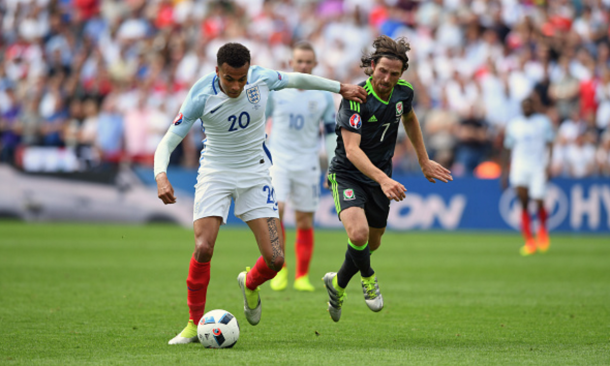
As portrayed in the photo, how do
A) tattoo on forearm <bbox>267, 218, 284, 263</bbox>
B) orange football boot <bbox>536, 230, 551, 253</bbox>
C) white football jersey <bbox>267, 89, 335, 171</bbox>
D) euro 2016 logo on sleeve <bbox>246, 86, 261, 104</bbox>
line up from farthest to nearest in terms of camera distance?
orange football boot <bbox>536, 230, 551, 253</bbox>, white football jersey <bbox>267, 89, 335, 171</bbox>, tattoo on forearm <bbox>267, 218, 284, 263</bbox>, euro 2016 logo on sleeve <bbox>246, 86, 261, 104</bbox>

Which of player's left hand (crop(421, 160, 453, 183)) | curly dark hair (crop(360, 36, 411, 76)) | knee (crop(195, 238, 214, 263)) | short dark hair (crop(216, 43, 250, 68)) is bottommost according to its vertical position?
knee (crop(195, 238, 214, 263))

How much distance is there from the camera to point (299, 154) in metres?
10.5

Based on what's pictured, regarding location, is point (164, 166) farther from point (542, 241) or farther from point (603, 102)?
point (603, 102)

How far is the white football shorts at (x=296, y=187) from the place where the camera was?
412 inches

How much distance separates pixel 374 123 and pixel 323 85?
2.10ft

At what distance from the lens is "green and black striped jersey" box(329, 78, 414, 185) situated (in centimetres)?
743

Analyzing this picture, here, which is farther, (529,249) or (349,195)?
(529,249)

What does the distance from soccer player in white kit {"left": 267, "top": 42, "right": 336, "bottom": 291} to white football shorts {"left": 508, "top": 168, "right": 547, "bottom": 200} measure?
7093 millimetres

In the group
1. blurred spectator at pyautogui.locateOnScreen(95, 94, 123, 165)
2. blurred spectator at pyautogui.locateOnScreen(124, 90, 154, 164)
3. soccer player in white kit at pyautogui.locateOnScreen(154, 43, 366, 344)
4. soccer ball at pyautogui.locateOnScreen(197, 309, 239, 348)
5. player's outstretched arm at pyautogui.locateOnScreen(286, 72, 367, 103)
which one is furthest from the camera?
blurred spectator at pyautogui.locateOnScreen(95, 94, 123, 165)

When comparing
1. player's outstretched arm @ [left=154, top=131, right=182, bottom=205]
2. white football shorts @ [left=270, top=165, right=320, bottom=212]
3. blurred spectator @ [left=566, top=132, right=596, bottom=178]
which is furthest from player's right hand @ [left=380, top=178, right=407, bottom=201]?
blurred spectator @ [left=566, top=132, right=596, bottom=178]

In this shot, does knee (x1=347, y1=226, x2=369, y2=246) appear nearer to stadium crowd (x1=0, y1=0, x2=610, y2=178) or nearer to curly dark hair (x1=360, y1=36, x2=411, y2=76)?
curly dark hair (x1=360, y1=36, x2=411, y2=76)

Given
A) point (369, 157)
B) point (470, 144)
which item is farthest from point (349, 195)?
point (470, 144)

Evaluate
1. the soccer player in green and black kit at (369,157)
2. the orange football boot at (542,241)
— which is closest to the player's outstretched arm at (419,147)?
the soccer player in green and black kit at (369,157)

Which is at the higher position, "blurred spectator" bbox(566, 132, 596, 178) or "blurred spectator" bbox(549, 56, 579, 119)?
"blurred spectator" bbox(549, 56, 579, 119)
